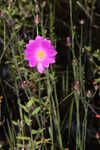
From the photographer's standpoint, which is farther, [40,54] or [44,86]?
[44,86]

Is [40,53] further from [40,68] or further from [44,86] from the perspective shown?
[44,86]

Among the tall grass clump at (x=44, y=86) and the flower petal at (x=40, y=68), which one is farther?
the tall grass clump at (x=44, y=86)

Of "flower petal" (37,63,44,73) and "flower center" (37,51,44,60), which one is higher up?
"flower center" (37,51,44,60)

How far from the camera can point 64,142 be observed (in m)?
1.55

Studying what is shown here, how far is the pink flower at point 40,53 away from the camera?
109 cm

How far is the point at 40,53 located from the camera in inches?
45.9

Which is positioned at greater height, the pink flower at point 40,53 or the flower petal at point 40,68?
the pink flower at point 40,53

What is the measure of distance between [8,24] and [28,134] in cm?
78

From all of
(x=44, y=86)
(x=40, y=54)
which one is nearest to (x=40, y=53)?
(x=40, y=54)

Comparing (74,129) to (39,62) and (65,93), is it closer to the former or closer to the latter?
(65,93)

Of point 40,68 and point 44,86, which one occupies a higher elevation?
point 40,68

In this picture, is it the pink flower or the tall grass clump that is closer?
the pink flower

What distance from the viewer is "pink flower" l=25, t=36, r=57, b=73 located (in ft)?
3.59

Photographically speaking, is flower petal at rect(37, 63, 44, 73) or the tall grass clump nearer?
flower petal at rect(37, 63, 44, 73)
